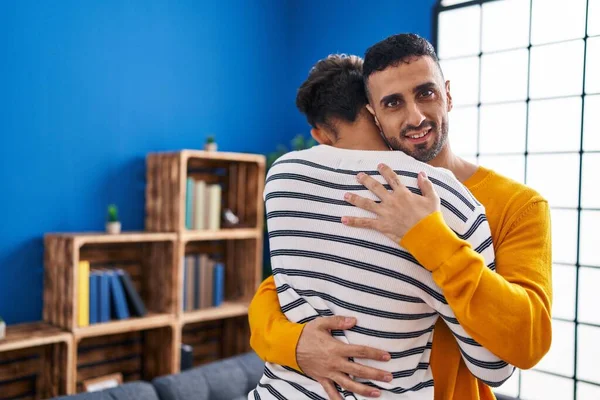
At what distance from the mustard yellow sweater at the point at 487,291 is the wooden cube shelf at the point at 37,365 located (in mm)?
1978

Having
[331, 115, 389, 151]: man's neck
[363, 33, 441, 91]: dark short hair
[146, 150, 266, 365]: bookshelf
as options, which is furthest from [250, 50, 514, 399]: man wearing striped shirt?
[146, 150, 266, 365]: bookshelf

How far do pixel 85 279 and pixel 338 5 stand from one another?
A: 2621 millimetres

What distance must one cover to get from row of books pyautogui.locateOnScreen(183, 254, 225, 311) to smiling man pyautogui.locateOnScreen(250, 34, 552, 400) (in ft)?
7.37

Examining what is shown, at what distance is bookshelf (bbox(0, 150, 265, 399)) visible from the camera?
288 cm

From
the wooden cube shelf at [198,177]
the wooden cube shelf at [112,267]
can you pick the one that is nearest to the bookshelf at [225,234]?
the wooden cube shelf at [198,177]

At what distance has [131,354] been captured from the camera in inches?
138

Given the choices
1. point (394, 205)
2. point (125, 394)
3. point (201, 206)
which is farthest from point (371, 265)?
point (201, 206)

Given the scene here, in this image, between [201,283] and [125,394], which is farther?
[201,283]

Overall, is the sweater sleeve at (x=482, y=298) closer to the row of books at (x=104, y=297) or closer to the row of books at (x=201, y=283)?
the row of books at (x=104, y=297)

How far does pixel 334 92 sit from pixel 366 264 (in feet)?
1.39

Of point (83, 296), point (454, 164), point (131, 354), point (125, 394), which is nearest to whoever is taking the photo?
point (454, 164)

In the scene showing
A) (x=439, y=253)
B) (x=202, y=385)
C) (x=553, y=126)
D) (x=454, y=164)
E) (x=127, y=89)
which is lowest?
(x=202, y=385)

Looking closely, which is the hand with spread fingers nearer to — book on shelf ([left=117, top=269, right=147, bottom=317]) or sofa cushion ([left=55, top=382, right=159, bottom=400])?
sofa cushion ([left=55, top=382, right=159, bottom=400])

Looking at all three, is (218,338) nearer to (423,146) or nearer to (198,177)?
(198,177)
